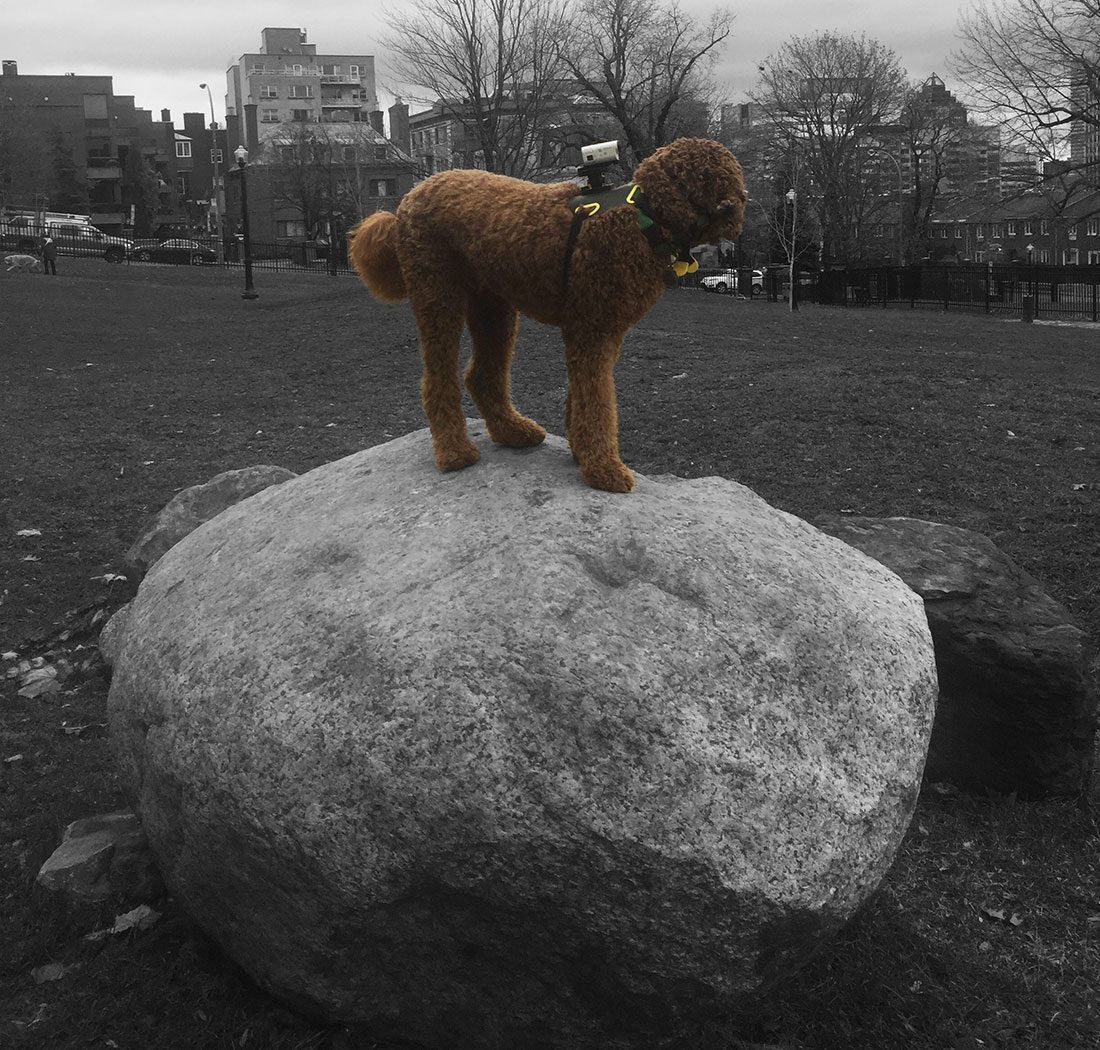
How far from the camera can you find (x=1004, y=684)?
16.3ft

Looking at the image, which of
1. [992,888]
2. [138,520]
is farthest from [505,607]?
[138,520]

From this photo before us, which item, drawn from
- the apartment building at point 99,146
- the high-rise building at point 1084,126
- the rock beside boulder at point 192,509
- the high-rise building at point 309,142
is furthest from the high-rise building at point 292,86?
the rock beside boulder at point 192,509

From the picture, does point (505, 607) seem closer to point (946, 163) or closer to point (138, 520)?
point (138, 520)

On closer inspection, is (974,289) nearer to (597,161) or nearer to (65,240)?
(597,161)

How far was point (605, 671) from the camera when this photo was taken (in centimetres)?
307

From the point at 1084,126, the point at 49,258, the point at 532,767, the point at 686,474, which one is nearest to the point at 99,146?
the point at 49,258

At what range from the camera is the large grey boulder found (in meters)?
2.92

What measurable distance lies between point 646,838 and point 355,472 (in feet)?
6.87

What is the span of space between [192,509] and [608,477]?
3654 mm

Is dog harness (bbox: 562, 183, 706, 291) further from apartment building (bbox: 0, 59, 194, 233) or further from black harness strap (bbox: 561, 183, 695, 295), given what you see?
apartment building (bbox: 0, 59, 194, 233)

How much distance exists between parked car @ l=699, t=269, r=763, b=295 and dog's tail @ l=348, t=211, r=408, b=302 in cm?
3368

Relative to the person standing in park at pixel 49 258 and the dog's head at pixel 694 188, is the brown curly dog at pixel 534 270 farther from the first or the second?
the person standing in park at pixel 49 258

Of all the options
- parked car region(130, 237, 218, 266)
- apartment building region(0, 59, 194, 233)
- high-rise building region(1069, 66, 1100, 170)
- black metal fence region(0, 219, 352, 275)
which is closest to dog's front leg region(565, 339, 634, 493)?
high-rise building region(1069, 66, 1100, 170)

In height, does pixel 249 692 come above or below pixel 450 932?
above
